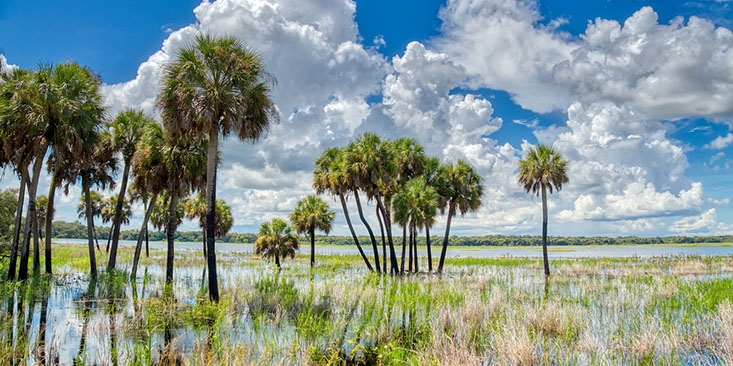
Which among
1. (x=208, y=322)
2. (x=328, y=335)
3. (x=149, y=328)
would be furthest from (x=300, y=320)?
(x=149, y=328)

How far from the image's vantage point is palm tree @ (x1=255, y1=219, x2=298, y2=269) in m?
36.0

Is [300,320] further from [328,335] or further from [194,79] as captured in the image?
[194,79]

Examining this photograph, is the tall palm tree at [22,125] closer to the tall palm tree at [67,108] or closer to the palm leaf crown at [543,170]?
the tall palm tree at [67,108]

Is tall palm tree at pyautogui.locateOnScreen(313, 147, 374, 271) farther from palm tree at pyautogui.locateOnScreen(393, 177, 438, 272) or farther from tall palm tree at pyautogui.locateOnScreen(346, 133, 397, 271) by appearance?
palm tree at pyautogui.locateOnScreen(393, 177, 438, 272)

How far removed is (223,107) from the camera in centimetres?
1534

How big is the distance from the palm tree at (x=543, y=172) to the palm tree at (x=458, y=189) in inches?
154

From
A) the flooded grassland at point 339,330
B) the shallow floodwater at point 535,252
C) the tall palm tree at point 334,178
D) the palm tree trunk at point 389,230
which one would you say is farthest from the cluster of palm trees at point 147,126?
the shallow floodwater at point 535,252

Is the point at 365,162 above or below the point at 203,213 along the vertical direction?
above

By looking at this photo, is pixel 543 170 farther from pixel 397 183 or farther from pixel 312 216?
pixel 312 216

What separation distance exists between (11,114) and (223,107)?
9.27m

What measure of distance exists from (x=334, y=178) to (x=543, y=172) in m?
17.0

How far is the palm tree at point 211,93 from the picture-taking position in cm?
1488

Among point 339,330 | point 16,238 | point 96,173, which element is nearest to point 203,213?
point 96,173

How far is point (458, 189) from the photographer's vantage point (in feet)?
115
